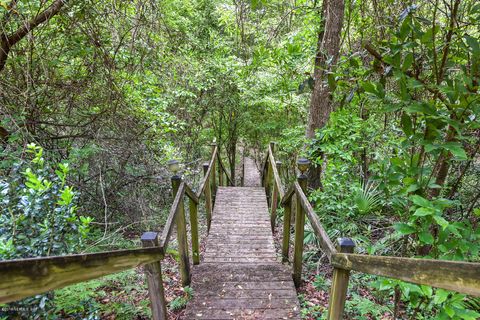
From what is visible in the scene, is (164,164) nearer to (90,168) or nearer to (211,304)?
(90,168)

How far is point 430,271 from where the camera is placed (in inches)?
42.5

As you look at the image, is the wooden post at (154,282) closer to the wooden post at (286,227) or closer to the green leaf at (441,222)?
the green leaf at (441,222)

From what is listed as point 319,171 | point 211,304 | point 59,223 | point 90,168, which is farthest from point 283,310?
point 90,168

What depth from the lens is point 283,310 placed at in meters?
2.74

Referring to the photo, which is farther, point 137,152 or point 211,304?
point 137,152

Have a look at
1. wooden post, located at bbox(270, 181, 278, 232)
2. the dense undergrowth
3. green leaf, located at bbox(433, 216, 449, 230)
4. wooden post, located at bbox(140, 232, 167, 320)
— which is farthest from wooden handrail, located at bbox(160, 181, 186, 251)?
wooden post, located at bbox(270, 181, 278, 232)

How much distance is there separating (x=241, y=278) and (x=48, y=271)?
8.26ft

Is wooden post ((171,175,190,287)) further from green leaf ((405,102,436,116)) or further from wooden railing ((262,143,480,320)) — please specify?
green leaf ((405,102,436,116))

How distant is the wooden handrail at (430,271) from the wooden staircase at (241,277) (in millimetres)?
1465

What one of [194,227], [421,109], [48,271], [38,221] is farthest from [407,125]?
[194,227]

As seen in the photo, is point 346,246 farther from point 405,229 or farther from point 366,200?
point 366,200

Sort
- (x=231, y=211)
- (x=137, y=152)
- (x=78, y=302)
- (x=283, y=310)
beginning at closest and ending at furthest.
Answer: (x=78, y=302) < (x=283, y=310) < (x=137, y=152) < (x=231, y=211)

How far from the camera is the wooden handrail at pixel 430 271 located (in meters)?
0.91

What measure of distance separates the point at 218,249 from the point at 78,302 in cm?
228
